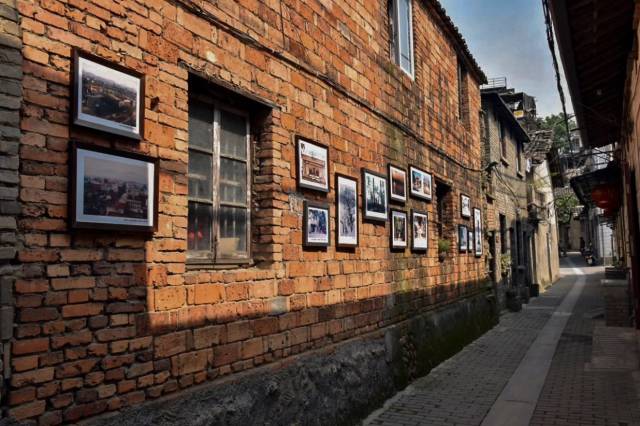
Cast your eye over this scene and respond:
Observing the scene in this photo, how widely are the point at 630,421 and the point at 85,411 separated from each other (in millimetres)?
5082

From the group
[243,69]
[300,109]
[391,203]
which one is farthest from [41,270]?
[391,203]

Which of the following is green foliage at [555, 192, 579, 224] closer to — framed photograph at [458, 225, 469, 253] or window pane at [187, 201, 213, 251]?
framed photograph at [458, 225, 469, 253]

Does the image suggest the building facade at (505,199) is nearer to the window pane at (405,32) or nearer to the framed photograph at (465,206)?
the framed photograph at (465,206)

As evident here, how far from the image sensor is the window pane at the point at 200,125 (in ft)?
12.9

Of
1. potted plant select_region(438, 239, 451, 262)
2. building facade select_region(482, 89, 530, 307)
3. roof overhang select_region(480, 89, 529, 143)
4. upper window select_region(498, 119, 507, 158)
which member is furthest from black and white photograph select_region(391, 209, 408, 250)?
upper window select_region(498, 119, 507, 158)

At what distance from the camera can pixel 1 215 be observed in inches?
98.7

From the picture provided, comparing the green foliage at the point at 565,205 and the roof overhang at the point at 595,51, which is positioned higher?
the green foliage at the point at 565,205

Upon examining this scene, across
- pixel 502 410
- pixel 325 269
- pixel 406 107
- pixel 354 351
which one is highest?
pixel 406 107

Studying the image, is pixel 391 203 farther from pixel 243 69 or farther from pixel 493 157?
pixel 493 157

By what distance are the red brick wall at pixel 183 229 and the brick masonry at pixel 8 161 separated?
0.19 ft

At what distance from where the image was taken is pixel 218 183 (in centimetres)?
411

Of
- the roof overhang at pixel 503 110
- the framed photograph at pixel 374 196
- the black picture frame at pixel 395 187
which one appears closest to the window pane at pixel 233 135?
the framed photograph at pixel 374 196

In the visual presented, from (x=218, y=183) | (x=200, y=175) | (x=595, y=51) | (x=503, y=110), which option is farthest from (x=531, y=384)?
(x=503, y=110)

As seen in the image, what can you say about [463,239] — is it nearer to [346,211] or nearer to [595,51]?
[595,51]
